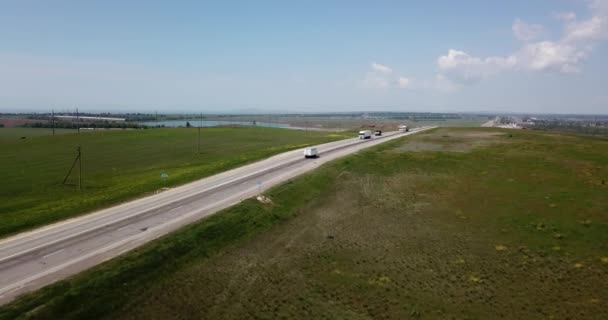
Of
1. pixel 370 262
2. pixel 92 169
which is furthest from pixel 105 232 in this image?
pixel 92 169

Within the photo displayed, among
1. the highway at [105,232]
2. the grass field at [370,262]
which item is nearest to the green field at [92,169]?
the highway at [105,232]

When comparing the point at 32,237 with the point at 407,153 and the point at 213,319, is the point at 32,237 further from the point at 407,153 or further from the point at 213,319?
the point at 407,153

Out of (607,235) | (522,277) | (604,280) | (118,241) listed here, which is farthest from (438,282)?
(118,241)

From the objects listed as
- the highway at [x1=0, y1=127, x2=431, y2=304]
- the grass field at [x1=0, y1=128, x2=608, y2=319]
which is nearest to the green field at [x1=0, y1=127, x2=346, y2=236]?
the highway at [x1=0, y1=127, x2=431, y2=304]

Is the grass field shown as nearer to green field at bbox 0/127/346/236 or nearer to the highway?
the highway

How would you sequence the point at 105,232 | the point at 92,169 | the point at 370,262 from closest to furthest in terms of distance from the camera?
the point at 370,262 → the point at 105,232 → the point at 92,169

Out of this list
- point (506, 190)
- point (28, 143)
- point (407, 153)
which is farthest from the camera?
point (28, 143)

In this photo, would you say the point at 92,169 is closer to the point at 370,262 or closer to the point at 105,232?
the point at 105,232
